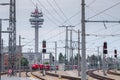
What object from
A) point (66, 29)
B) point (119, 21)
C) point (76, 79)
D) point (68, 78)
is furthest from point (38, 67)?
point (119, 21)

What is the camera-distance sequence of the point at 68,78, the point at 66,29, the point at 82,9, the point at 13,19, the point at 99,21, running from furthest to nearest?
1. the point at 66,29
2. the point at 68,78
3. the point at 13,19
4. the point at 99,21
5. the point at 82,9

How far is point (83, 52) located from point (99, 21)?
5390 mm

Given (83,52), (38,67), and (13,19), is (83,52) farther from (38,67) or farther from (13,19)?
(38,67)

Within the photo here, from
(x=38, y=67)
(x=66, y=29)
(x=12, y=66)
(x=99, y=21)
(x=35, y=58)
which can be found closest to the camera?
(x=99, y=21)

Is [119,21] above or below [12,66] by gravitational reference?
above

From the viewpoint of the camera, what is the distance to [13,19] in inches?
1930

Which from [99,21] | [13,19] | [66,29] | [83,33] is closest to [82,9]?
[83,33]

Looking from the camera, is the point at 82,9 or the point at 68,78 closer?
the point at 82,9

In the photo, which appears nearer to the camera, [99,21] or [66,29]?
[99,21]

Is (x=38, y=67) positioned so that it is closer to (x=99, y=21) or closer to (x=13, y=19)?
(x=13, y=19)

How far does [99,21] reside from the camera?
119ft

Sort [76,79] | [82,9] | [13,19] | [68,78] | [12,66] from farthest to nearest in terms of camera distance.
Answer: [68,78]
[76,79]
[12,66]
[13,19]
[82,9]

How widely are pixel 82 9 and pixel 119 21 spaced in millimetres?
6443

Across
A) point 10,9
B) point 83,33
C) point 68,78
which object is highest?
point 10,9
